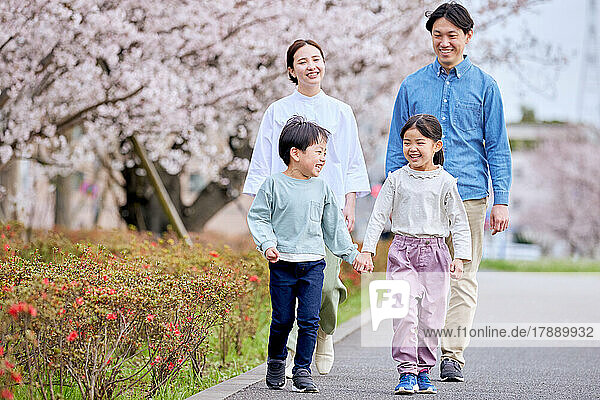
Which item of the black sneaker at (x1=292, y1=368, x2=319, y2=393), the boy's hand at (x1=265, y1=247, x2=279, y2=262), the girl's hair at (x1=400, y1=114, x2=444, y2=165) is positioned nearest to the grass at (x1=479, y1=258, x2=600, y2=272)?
the girl's hair at (x1=400, y1=114, x2=444, y2=165)

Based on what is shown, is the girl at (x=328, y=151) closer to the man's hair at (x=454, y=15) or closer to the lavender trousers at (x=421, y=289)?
the lavender trousers at (x=421, y=289)

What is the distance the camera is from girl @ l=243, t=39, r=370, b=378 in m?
5.16

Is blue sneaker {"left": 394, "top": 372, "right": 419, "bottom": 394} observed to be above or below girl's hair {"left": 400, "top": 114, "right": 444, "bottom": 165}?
below

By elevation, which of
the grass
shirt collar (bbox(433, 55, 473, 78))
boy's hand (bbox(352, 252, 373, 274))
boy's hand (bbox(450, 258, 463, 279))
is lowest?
the grass

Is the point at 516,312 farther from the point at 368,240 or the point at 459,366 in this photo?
the point at 368,240

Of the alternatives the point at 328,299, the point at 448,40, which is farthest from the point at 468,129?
the point at 328,299

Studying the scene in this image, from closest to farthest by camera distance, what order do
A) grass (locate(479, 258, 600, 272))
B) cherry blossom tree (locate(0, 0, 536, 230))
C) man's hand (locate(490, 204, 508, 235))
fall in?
man's hand (locate(490, 204, 508, 235)), cherry blossom tree (locate(0, 0, 536, 230)), grass (locate(479, 258, 600, 272))

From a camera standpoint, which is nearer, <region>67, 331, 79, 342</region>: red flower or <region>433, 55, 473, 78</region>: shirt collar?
<region>67, 331, 79, 342</region>: red flower

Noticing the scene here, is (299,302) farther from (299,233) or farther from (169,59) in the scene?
(169,59)

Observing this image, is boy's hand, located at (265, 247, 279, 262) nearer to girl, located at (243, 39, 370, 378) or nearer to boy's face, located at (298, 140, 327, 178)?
boy's face, located at (298, 140, 327, 178)

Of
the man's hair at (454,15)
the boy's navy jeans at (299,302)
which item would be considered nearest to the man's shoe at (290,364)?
the boy's navy jeans at (299,302)

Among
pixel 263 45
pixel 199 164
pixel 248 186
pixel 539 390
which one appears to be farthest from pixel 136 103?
pixel 539 390

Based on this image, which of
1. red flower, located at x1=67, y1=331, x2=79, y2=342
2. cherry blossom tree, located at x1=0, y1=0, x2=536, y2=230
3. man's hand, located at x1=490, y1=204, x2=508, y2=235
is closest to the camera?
red flower, located at x1=67, y1=331, x2=79, y2=342

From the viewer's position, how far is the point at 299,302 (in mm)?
4770
